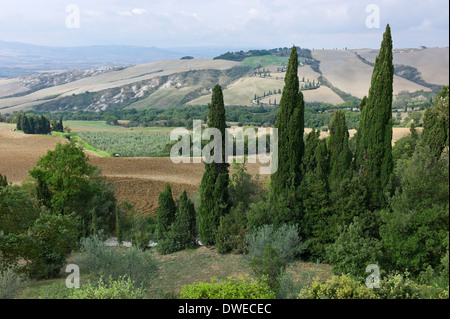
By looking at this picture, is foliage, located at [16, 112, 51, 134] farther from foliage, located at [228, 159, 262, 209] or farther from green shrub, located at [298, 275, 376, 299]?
green shrub, located at [298, 275, 376, 299]

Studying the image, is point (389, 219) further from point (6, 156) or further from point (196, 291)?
point (6, 156)

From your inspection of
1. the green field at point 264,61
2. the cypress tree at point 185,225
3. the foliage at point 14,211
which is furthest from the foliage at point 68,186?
the green field at point 264,61

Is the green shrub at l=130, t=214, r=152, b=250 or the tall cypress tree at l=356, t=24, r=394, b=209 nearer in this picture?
the tall cypress tree at l=356, t=24, r=394, b=209

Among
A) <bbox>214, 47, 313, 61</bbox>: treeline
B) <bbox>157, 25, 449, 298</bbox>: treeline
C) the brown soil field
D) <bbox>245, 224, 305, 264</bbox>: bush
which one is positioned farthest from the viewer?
<bbox>214, 47, 313, 61</bbox>: treeline

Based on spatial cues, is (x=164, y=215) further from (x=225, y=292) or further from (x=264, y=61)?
(x=264, y=61)

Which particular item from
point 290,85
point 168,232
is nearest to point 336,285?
point 290,85

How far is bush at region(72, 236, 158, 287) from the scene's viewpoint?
13422 millimetres

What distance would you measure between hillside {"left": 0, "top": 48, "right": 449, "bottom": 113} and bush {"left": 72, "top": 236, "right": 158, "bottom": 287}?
305 feet

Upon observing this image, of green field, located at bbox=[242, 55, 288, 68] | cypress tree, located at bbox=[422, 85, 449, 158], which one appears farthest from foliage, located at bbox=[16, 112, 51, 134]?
green field, located at bbox=[242, 55, 288, 68]

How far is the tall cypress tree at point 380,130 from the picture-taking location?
1700cm

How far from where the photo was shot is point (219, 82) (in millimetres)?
151625

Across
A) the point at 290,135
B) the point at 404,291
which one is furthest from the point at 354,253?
the point at 290,135

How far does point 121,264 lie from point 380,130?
12.5m

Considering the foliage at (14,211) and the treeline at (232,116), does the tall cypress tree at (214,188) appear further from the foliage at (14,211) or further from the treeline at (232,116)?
the treeline at (232,116)
